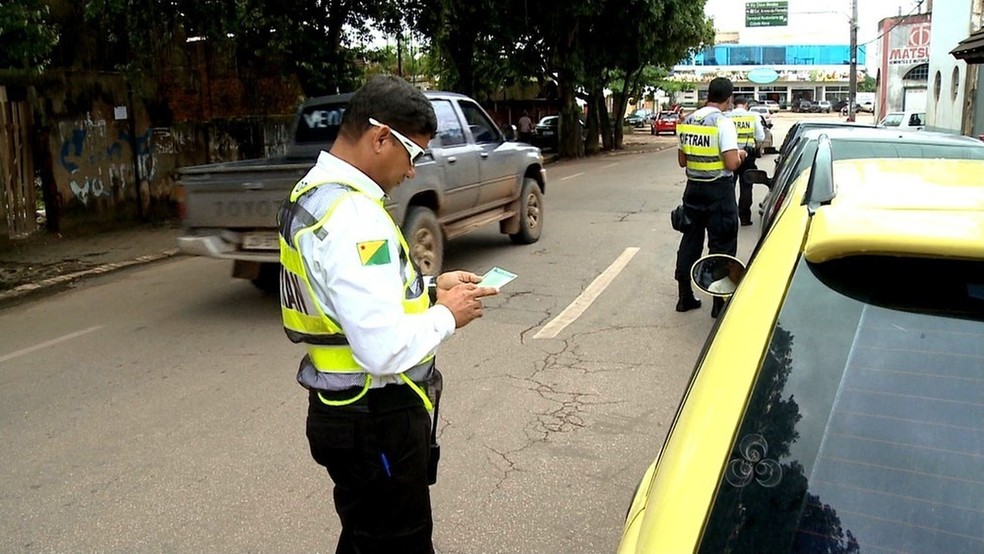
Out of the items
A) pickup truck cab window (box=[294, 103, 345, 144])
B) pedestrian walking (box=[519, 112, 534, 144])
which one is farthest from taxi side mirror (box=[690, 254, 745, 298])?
pedestrian walking (box=[519, 112, 534, 144])

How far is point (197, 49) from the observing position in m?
14.3

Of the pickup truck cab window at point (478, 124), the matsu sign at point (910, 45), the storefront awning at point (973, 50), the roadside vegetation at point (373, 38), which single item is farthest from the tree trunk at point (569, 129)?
the matsu sign at point (910, 45)

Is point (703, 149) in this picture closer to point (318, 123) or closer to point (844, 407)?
point (318, 123)

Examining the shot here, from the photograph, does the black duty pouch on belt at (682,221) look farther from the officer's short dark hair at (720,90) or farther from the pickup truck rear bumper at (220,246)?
the pickup truck rear bumper at (220,246)

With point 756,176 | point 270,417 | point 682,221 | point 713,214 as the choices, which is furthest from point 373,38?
point 270,417

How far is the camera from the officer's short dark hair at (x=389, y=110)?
227 centimetres

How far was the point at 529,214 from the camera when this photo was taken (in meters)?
10.5

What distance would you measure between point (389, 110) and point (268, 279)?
6372 millimetres

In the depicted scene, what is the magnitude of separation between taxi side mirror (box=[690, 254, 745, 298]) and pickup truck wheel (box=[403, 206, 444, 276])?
479 centimetres

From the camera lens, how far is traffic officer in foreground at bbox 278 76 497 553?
82.4 inches

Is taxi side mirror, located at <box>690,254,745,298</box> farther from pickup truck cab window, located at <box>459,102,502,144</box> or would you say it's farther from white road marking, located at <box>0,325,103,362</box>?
pickup truck cab window, located at <box>459,102,502,144</box>

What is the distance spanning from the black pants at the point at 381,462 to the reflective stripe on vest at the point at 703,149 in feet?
15.7

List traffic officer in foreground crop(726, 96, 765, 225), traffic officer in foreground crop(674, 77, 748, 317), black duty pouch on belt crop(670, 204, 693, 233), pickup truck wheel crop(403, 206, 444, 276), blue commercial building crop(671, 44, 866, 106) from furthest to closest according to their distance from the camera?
blue commercial building crop(671, 44, 866, 106), traffic officer in foreground crop(726, 96, 765, 225), pickup truck wheel crop(403, 206, 444, 276), black duty pouch on belt crop(670, 204, 693, 233), traffic officer in foreground crop(674, 77, 748, 317)

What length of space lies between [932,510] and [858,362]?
311 mm
